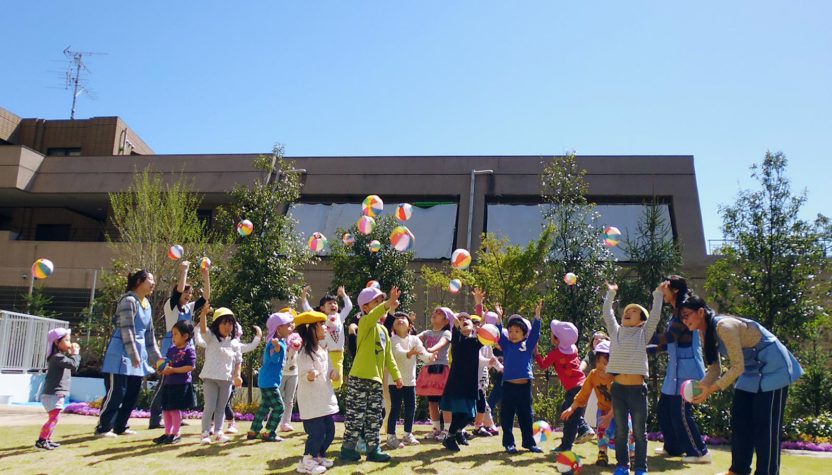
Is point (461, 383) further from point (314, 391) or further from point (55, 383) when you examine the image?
point (55, 383)

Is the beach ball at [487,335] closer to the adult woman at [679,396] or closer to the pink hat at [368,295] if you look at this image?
the pink hat at [368,295]

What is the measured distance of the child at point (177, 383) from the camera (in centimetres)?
745

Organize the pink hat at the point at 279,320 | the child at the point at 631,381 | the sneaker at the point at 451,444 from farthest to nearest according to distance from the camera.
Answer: the pink hat at the point at 279,320
the sneaker at the point at 451,444
the child at the point at 631,381

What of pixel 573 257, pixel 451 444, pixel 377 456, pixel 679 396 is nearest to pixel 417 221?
pixel 573 257

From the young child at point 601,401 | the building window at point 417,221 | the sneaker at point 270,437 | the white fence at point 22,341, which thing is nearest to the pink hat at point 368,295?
the sneaker at point 270,437

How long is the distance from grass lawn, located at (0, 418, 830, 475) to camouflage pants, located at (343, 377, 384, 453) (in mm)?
293

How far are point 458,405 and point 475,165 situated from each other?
15823 mm

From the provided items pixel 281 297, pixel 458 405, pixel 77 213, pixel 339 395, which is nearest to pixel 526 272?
pixel 339 395

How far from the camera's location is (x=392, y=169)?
74.2ft

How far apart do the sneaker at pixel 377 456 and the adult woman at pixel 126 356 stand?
320 centimetres

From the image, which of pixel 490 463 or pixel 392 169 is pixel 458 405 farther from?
pixel 392 169

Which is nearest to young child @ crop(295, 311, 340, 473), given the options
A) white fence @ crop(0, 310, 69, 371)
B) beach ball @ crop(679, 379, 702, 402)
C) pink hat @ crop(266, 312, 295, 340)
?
pink hat @ crop(266, 312, 295, 340)

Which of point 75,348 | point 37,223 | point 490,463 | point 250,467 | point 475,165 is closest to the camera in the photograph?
point 250,467

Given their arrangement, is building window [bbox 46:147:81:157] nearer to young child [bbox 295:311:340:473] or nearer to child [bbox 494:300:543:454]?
young child [bbox 295:311:340:473]
